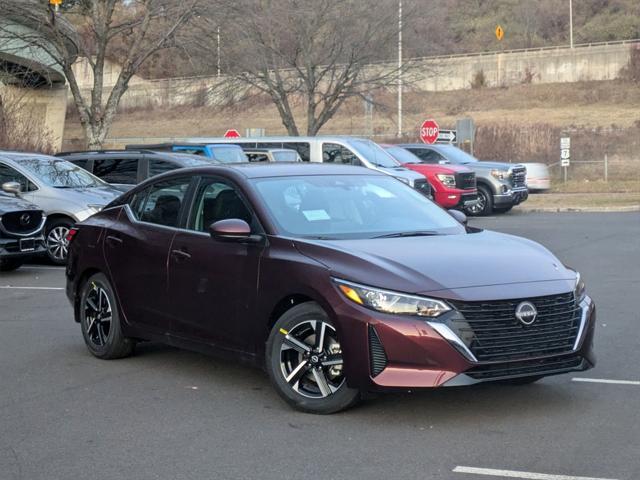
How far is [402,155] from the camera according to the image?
1090 inches

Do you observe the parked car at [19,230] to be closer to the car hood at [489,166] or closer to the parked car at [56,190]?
the parked car at [56,190]

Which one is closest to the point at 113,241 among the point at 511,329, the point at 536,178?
the point at 511,329

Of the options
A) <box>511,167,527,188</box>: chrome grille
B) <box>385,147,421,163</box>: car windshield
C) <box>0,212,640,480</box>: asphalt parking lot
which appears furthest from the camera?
<box>385,147,421,163</box>: car windshield

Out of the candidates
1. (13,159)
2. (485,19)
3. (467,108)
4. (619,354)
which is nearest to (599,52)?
(467,108)

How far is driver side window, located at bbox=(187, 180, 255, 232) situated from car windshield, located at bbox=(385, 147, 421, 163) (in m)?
19.7

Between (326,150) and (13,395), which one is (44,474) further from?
(326,150)

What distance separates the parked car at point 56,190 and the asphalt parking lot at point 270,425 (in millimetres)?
6782

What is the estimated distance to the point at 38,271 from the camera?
15102 millimetres

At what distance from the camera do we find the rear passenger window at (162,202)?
7.94m

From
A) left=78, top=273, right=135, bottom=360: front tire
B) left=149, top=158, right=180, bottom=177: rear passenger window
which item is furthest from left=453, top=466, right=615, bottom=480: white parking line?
left=149, top=158, right=180, bottom=177: rear passenger window

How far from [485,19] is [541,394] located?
10489cm

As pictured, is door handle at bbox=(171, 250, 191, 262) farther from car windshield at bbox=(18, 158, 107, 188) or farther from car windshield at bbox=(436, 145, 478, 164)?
car windshield at bbox=(436, 145, 478, 164)

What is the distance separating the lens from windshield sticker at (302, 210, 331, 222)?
23.6 feet

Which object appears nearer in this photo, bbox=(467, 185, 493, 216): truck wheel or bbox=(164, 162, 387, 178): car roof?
bbox=(164, 162, 387, 178): car roof
